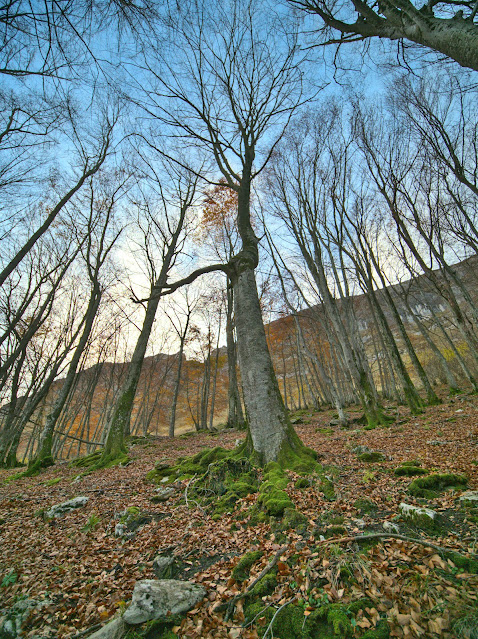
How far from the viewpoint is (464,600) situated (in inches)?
57.2

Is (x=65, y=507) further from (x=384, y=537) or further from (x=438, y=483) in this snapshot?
(x=438, y=483)

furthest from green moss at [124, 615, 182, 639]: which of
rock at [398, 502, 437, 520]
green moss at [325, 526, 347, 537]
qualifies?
rock at [398, 502, 437, 520]

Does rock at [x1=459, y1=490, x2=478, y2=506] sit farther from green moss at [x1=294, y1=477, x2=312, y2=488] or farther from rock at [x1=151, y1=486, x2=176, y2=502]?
rock at [x1=151, y1=486, x2=176, y2=502]

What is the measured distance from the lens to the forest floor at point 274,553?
1.63 meters

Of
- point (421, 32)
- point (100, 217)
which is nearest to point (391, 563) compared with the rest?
point (421, 32)

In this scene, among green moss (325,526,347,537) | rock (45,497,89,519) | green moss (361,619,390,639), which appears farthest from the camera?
rock (45,497,89,519)

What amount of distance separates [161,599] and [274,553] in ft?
3.24

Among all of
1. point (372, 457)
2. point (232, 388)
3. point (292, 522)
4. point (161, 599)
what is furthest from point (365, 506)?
point (232, 388)

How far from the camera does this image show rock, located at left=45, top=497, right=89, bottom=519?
4188 millimetres

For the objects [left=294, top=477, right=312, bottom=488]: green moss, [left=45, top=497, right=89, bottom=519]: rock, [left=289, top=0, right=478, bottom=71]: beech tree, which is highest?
[left=289, top=0, right=478, bottom=71]: beech tree

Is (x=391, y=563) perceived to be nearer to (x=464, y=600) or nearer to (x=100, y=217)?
(x=464, y=600)

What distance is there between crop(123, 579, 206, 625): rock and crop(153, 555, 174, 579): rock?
412 mm

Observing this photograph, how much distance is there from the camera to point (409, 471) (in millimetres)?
3734

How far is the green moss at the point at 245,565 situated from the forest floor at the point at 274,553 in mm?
44
